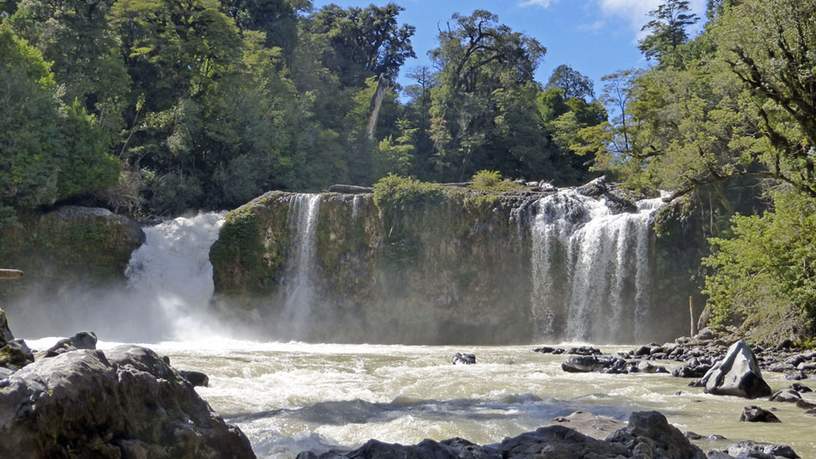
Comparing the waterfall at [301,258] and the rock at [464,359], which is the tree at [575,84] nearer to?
the waterfall at [301,258]

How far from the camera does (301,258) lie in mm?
30266

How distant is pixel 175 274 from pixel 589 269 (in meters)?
14.9

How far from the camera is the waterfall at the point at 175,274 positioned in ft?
94.8

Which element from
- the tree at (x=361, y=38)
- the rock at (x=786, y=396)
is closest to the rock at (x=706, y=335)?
the rock at (x=786, y=396)

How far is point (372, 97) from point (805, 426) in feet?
153

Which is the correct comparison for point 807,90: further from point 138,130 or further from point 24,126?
point 138,130

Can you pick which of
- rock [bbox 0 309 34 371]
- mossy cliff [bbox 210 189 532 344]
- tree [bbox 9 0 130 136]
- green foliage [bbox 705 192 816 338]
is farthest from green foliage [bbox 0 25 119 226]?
green foliage [bbox 705 192 816 338]

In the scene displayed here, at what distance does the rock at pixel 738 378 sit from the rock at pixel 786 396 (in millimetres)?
296

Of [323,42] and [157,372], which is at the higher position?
[323,42]

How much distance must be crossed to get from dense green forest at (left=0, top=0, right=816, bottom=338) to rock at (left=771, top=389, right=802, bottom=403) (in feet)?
15.8

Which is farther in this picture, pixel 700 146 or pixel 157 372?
pixel 700 146

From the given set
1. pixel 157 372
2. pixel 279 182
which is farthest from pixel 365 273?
pixel 157 372

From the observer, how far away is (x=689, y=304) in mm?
26375

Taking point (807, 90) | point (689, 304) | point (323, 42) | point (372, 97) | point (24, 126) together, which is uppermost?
point (323, 42)
